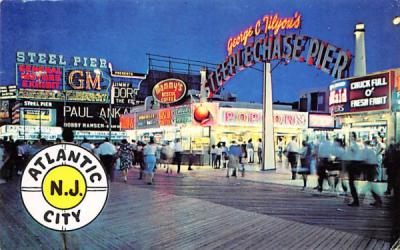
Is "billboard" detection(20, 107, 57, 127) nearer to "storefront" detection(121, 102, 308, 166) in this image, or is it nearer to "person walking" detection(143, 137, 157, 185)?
"person walking" detection(143, 137, 157, 185)

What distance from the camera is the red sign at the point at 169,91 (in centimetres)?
1127

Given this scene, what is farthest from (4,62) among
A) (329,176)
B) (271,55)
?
(271,55)

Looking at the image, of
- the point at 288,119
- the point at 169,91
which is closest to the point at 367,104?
the point at 169,91

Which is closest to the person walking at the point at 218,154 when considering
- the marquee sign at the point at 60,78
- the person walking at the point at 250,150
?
the person walking at the point at 250,150

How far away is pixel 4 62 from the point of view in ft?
19.5

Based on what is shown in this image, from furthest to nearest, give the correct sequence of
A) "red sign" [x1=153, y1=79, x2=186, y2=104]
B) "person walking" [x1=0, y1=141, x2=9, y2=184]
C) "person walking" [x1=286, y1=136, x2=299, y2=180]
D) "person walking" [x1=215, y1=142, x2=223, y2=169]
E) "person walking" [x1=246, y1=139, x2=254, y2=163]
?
1. "person walking" [x1=246, y1=139, x2=254, y2=163]
2. "person walking" [x1=215, y1=142, x2=223, y2=169]
3. "person walking" [x1=286, y1=136, x2=299, y2=180]
4. "red sign" [x1=153, y1=79, x2=186, y2=104]
5. "person walking" [x1=0, y1=141, x2=9, y2=184]

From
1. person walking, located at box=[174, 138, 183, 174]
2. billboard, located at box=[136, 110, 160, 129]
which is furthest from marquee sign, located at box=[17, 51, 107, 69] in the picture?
person walking, located at box=[174, 138, 183, 174]

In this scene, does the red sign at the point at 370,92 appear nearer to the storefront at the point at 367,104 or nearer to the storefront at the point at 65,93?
the storefront at the point at 367,104

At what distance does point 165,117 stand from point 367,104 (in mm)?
6820

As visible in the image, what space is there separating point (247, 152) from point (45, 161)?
15597mm

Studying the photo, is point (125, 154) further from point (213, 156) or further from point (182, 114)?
point (213, 156)

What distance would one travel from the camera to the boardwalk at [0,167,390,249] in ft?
18.4

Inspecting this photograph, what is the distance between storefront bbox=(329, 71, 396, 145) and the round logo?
7.42 metres

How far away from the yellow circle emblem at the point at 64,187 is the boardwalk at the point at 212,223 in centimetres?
164
